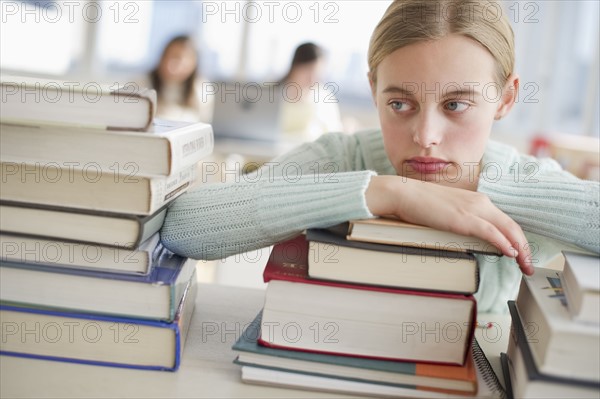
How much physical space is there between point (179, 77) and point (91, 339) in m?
4.34

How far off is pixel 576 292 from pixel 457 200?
0.20 m

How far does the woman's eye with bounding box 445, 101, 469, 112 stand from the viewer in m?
0.98

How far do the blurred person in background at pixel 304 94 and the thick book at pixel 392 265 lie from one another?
398 centimetres

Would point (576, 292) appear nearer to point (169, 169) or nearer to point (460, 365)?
point (460, 365)

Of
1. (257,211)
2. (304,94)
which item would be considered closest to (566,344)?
(257,211)

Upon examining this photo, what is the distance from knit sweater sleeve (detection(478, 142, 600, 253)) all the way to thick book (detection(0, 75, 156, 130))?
0.47 m

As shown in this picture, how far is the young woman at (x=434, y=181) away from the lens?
80 cm

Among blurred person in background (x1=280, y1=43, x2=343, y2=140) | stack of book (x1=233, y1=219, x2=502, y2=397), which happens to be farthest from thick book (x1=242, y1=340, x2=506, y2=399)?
blurred person in background (x1=280, y1=43, x2=343, y2=140)

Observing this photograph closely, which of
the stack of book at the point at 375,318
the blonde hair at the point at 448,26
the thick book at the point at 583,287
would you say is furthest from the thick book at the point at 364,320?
the blonde hair at the point at 448,26

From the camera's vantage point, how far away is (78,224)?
0.74 meters

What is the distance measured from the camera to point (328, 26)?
6027 millimetres

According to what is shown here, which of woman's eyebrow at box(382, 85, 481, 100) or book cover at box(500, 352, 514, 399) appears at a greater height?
woman's eyebrow at box(382, 85, 481, 100)

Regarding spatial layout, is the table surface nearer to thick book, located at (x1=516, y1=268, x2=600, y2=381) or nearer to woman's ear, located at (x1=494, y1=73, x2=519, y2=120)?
thick book, located at (x1=516, y1=268, x2=600, y2=381)

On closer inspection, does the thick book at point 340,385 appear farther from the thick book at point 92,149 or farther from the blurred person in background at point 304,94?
the blurred person in background at point 304,94
